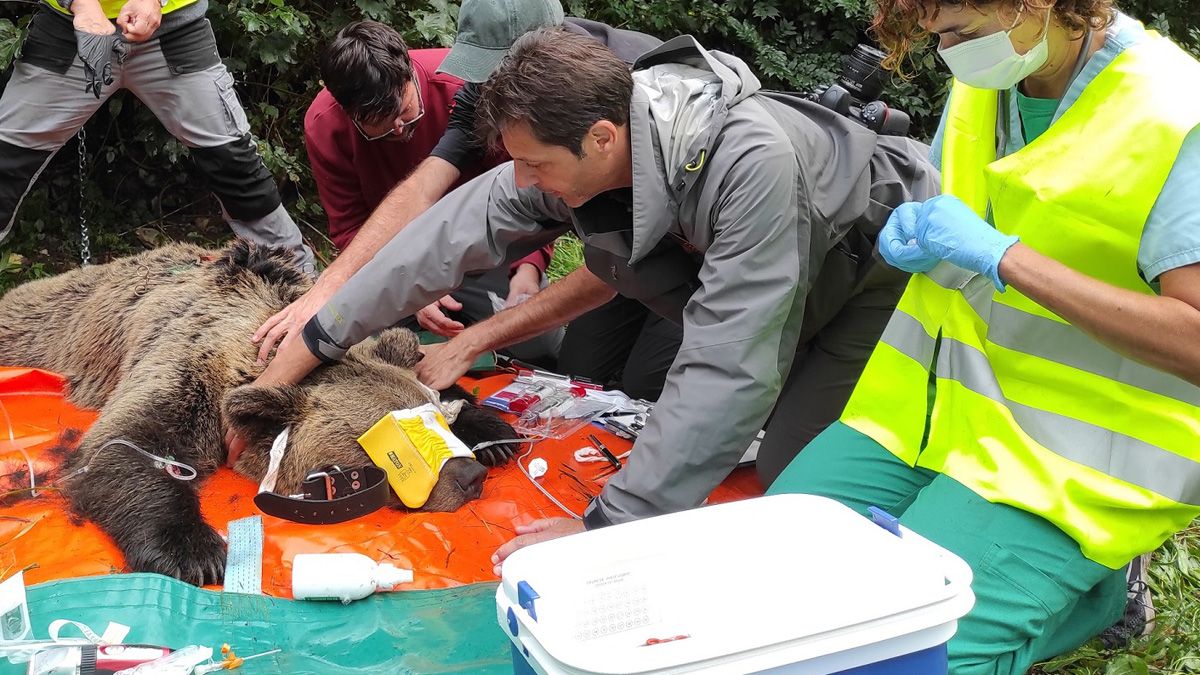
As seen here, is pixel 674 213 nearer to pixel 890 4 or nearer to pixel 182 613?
pixel 890 4

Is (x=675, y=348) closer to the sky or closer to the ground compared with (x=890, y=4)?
closer to the ground

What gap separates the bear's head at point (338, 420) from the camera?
12.0 feet

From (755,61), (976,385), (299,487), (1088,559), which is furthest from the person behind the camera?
(755,61)

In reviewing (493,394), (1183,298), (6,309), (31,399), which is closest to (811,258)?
(1183,298)

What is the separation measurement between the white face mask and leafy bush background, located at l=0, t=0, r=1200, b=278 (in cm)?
507

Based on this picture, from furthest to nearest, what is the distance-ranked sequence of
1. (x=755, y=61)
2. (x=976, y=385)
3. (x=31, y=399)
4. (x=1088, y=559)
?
(x=755, y=61)
(x=31, y=399)
(x=976, y=385)
(x=1088, y=559)

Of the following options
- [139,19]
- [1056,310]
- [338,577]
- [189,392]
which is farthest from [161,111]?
[1056,310]

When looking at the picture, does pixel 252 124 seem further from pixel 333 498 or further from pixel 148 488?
pixel 333 498

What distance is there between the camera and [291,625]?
9.52 ft

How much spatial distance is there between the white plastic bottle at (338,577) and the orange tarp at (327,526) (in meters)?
0.11

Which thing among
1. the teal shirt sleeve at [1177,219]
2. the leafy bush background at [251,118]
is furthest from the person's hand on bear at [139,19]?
the teal shirt sleeve at [1177,219]

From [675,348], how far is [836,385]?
0.89 metres

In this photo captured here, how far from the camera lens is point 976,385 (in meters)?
2.64

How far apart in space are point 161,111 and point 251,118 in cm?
176
